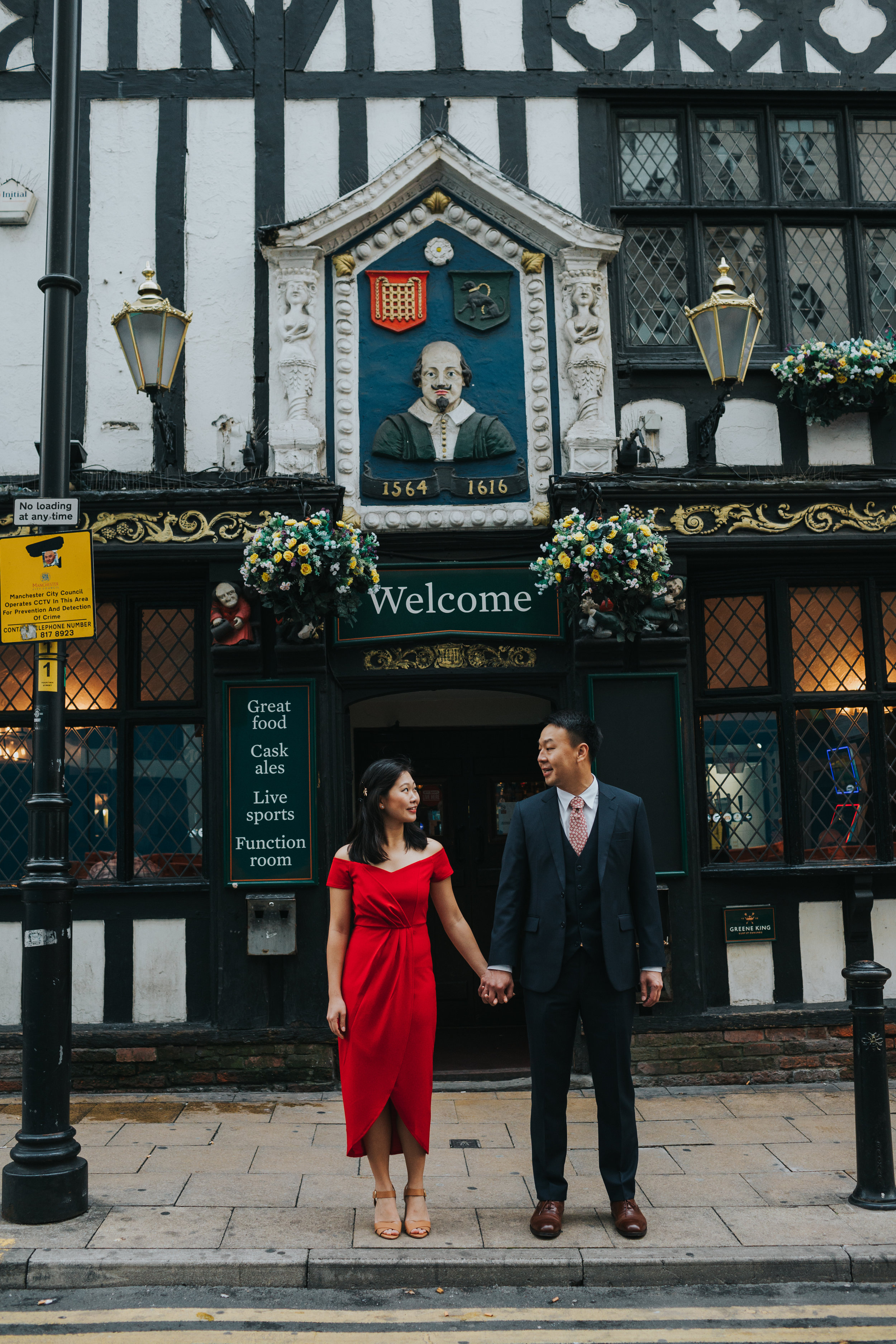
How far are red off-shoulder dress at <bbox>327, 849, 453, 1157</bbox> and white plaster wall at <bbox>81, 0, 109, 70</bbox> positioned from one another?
6771mm

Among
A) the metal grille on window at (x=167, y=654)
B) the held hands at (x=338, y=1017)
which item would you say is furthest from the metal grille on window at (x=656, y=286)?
the held hands at (x=338, y=1017)

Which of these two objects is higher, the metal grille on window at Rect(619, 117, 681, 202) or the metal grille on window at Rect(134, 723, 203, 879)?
the metal grille on window at Rect(619, 117, 681, 202)

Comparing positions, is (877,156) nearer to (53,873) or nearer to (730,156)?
(730,156)

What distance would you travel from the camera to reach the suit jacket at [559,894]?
15.5 feet

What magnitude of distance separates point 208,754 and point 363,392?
283 cm

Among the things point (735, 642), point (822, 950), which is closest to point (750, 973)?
point (822, 950)

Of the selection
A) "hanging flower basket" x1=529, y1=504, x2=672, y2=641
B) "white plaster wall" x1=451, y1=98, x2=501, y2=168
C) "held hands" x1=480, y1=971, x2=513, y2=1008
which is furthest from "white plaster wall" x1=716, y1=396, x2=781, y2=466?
"held hands" x1=480, y1=971, x2=513, y2=1008

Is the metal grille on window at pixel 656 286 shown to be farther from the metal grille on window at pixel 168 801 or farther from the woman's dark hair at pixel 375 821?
the woman's dark hair at pixel 375 821

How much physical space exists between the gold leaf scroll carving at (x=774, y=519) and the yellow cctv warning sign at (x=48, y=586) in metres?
3.96

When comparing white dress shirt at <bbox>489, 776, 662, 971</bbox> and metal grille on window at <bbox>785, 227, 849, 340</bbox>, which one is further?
metal grille on window at <bbox>785, 227, 849, 340</bbox>

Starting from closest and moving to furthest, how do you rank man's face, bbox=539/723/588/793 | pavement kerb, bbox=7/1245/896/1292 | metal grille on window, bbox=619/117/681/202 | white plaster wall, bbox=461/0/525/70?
pavement kerb, bbox=7/1245/896/1292 < man's face, bbox=539/723/588/793 < white plaster wall, bbox=461/0/525/70 < metal grille on window, bbox=619/117/681/202

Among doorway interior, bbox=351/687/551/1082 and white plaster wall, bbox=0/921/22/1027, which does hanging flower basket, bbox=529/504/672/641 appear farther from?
white plaster wall, bbox=0/921/22/1027

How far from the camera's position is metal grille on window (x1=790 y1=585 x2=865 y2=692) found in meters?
7.82

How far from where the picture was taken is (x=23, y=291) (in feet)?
26.2
